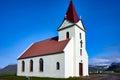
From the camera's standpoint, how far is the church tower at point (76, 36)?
32969 millimetres

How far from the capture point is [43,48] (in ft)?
126

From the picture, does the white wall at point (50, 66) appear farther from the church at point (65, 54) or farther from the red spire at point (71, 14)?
the red spire at point (71, 14)

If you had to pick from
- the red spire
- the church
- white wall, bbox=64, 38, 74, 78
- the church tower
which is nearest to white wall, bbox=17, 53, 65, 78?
the church

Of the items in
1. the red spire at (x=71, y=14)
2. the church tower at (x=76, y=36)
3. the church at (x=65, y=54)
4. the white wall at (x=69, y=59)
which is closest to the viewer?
the white wall at (x=69, y=59)

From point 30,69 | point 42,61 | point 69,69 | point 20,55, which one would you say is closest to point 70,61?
point 69,69

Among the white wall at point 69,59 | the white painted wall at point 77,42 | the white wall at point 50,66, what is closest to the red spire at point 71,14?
the white painted wall at point 77,42

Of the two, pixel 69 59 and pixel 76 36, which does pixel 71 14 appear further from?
pixel 69 59

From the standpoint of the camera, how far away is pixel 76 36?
3359 centimetres

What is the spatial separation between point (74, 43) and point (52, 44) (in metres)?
5.93

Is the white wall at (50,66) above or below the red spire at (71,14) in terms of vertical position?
below

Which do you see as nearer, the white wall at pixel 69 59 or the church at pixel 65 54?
the white wall at pixel 69 59

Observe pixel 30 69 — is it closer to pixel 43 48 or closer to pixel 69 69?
pixel 43 48

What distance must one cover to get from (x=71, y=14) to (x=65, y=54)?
31.8 feet

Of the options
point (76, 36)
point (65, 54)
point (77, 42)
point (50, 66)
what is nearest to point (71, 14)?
point (76, 36)
